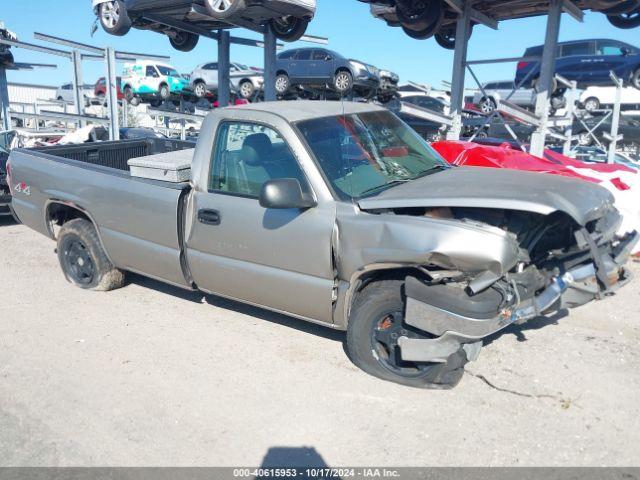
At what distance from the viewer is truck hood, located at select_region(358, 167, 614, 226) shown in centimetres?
327

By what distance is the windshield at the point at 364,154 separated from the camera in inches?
153

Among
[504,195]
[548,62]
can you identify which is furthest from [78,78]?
[504,195]

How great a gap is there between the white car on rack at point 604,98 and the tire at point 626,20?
10.6 m

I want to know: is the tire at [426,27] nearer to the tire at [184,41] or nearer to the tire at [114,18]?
the tire at [184,41]

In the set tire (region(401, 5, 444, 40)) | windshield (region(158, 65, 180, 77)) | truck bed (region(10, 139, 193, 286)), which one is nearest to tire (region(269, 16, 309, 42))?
tire (region(401, 5, 444, 40))

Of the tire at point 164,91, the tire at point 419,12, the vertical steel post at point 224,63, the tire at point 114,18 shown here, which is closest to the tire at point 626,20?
the tire at point 419,12

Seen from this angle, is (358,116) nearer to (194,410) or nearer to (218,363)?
(218,363)

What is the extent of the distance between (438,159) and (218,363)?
250 cm

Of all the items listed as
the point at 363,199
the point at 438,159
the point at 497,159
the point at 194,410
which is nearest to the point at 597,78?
the point at 497,159

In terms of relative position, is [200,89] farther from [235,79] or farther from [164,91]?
[235,79]

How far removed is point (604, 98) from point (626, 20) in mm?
11582

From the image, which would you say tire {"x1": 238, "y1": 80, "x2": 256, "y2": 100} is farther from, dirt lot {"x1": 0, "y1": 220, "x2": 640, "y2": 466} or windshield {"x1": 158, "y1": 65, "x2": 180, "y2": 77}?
dirt lot {"x1": 0, "y1": 220, "x2": 640, "y2": 466}

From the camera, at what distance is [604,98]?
20938mm

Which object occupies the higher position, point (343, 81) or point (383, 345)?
point (343, 81)
